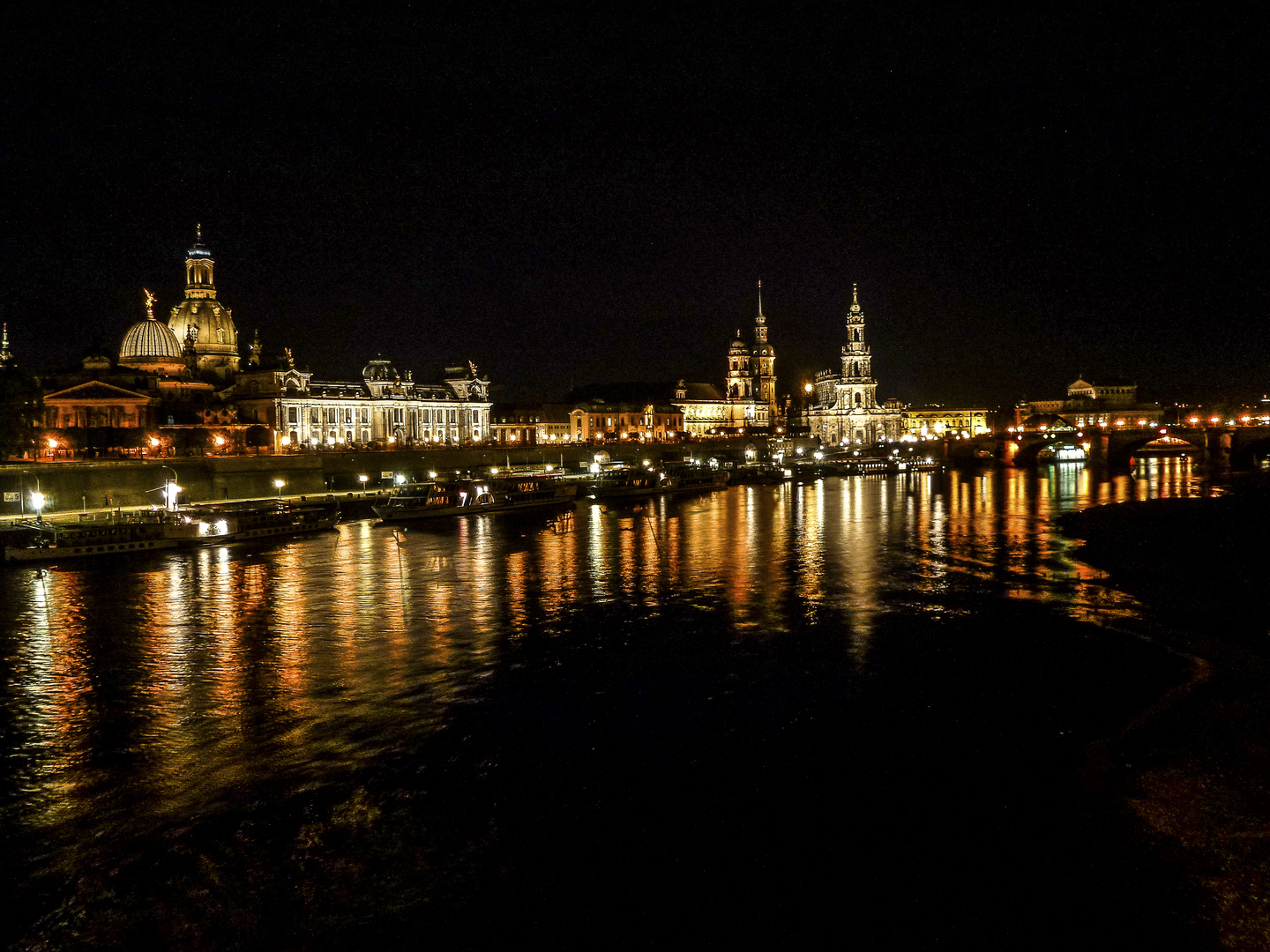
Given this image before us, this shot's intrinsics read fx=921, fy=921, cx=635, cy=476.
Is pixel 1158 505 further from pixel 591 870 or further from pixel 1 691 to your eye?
pixel 1 691

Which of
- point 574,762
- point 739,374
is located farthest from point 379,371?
point 574,762

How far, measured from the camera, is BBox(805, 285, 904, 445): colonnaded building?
547 ft

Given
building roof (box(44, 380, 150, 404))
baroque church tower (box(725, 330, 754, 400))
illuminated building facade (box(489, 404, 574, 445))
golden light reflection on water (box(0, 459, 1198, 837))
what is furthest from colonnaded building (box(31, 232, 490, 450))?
baroque church tower (box(725, 330, 754, 400))

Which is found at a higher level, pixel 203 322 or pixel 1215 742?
pixel 203 322

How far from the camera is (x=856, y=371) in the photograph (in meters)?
170

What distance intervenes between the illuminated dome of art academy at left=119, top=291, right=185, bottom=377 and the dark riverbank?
302 feet

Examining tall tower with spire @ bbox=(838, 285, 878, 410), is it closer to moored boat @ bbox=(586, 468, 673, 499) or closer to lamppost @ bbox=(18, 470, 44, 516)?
moored boat @ bbox=(586, 468, 673, 499)

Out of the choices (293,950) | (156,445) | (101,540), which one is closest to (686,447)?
(156,445)

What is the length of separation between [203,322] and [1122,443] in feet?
335

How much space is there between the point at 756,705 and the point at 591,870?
672cm

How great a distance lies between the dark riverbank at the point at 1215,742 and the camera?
10.6m

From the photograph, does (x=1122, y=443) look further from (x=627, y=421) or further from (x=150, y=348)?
(x=150, y=348)

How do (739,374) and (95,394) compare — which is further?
(739,374)

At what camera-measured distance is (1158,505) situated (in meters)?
47.7
